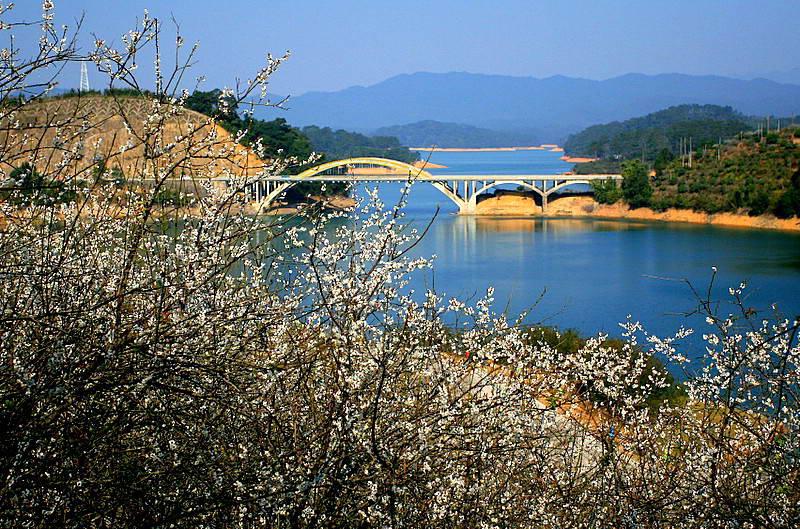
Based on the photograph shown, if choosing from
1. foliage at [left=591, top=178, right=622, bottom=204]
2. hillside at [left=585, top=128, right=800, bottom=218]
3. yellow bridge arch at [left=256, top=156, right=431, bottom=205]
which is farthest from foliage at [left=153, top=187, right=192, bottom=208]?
foliage at [left=591, top=178, right=622, bottom=204]

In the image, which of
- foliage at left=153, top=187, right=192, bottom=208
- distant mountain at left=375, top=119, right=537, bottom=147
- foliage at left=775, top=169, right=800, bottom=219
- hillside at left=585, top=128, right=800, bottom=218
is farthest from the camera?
distant mountain at left=375, top=119, right=537, bottom=147

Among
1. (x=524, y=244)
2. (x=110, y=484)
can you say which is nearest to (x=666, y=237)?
(x=524, y=244)

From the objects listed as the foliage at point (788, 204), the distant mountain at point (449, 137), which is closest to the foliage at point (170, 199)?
the foliage at point (788, 204)

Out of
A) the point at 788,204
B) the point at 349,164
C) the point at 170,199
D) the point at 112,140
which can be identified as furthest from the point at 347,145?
the point at 112,140

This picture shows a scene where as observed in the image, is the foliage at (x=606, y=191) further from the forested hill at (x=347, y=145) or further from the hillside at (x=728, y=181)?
the forested hill at (x=347, y=145)

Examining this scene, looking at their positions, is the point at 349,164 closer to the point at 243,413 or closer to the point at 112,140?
the point at 112,140

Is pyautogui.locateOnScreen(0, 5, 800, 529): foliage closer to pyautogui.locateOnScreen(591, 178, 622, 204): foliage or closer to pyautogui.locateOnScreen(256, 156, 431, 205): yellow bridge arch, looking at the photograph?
pyautogui.locateOnScreen(256, 156, 431, 205): yellow bridge arch

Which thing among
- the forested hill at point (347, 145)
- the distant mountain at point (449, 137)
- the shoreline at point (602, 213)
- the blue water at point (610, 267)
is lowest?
the blue water at point (610, 267)
